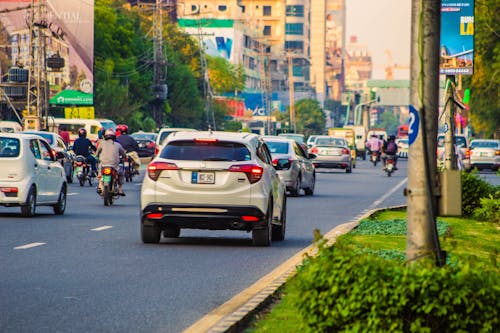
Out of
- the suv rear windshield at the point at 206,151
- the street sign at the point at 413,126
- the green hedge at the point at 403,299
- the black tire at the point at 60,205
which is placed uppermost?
the street sign at the point at 413,126

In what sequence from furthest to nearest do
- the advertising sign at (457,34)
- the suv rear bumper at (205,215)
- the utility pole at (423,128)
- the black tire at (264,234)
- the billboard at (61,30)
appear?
the billboard at (61,30), the advertising sign at (457,34), the black tire at (264,234), the suv rear bumper at (205,215), the utility pole at (423,128)

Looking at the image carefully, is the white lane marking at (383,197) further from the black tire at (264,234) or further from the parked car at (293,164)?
the black tire at (264,234)

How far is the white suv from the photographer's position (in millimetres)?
18516

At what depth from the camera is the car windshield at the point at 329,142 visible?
6222cm

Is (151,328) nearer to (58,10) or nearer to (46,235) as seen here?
(46,235)

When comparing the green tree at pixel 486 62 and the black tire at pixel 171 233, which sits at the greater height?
the green tree at pixel 486 62

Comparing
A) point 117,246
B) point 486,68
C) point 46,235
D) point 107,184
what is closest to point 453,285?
point 117,246

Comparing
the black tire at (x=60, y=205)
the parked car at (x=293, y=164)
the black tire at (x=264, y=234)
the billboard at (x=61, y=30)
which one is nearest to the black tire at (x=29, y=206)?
the black tire at (x=60, y=205)

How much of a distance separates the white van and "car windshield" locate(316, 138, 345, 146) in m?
11.8

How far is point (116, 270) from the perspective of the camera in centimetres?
1494

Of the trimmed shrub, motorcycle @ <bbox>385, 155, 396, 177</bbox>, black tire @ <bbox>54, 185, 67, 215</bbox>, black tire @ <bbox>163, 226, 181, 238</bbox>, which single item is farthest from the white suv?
motorcycle @ <bbox>385, 155, 396, 177</bbox>

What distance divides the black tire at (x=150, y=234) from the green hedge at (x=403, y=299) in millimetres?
10671

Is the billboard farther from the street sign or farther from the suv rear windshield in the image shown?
the street sign

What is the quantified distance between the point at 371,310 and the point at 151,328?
2829 mm
